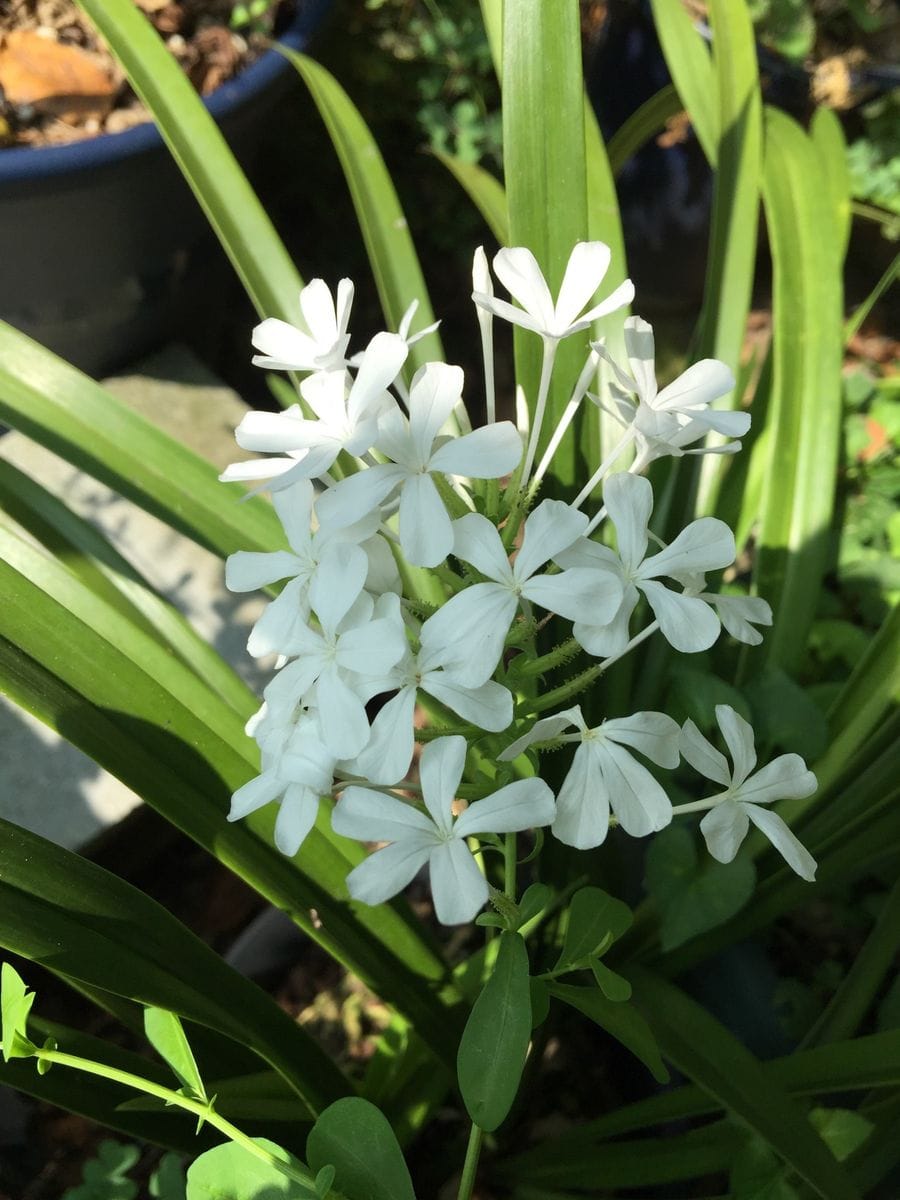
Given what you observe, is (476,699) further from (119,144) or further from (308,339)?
(119,144)

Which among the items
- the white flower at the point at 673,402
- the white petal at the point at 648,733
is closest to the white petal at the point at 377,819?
the white petal at the point at 648,733

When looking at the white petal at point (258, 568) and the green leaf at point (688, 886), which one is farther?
the green leaf at point (688, 886)

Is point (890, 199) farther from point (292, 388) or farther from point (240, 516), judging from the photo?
point (240, 516)

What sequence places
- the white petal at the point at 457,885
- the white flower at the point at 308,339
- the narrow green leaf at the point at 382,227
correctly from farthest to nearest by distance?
the narrow green leaf at the point at 382,227 → the white flower at the point at 308,339 → the white petal at the point at 457,885

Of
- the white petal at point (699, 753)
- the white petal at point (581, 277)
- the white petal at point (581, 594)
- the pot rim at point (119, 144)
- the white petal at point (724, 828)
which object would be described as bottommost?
the white petal at point (724, 828)

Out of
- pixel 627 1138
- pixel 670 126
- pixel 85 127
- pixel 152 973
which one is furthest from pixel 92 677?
pixel 670 126

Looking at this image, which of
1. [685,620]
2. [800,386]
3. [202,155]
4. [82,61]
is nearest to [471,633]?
[685,620]

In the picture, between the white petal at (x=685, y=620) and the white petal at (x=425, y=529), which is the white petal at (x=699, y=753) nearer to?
the white petal at (x=685, y=620)
